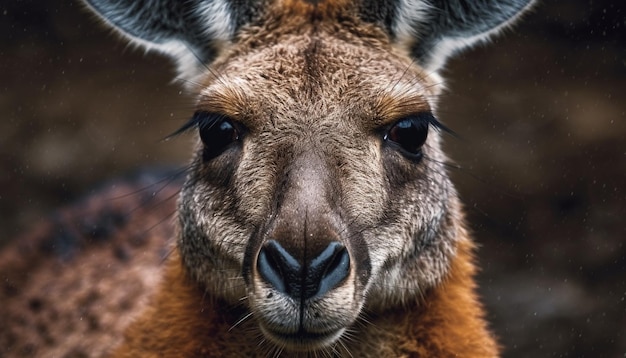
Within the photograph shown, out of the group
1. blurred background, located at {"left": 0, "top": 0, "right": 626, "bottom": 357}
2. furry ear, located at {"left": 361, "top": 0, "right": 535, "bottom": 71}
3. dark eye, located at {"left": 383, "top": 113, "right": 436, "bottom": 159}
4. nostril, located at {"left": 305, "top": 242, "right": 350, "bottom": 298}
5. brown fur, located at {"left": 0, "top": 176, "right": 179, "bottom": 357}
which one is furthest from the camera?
blurred background, located at {"left": 0, "top": 0, "right": 626, "bottom": 357}

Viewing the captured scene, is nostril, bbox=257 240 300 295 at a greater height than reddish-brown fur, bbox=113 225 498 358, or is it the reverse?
nostril, bbox=257 240 300 295

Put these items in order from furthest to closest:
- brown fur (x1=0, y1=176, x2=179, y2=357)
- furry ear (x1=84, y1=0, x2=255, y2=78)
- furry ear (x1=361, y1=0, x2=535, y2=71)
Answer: brown fur (x1=0, y1=176, x2=179, y2=357) → furry ear (x1=84, y1=0, x2=255, y2=78) → furry ear (x1=361, y1=0, x2=535, y2=71)

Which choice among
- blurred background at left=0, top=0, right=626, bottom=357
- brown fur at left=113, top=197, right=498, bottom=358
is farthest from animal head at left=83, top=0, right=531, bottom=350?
blurred background at left=0, top=0, right=626, bottom=357

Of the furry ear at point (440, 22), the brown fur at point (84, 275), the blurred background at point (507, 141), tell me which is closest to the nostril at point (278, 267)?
the furry ear at point (440, 22)

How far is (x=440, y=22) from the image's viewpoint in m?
5.19

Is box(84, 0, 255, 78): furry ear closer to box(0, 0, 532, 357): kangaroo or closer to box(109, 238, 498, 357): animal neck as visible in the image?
box(0, 0, 532, 357): kangaroo

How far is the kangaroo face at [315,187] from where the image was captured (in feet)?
12.2

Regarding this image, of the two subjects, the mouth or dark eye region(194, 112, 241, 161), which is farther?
dark eye region(194, 112, 241, 161)

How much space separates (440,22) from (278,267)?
6.96 feet

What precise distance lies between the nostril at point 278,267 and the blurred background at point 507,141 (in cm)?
556

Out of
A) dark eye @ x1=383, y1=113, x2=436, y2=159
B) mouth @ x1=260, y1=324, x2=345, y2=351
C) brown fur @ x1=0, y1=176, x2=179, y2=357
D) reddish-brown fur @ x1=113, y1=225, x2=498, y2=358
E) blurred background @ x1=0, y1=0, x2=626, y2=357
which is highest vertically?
dark eye @ x1=383, y1=113, x2=436, y2=159

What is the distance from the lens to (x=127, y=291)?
20.7 ft

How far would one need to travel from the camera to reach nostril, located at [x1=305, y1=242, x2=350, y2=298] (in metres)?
3.64

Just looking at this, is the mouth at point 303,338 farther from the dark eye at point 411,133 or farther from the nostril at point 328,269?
the dark eye at point 411,133
